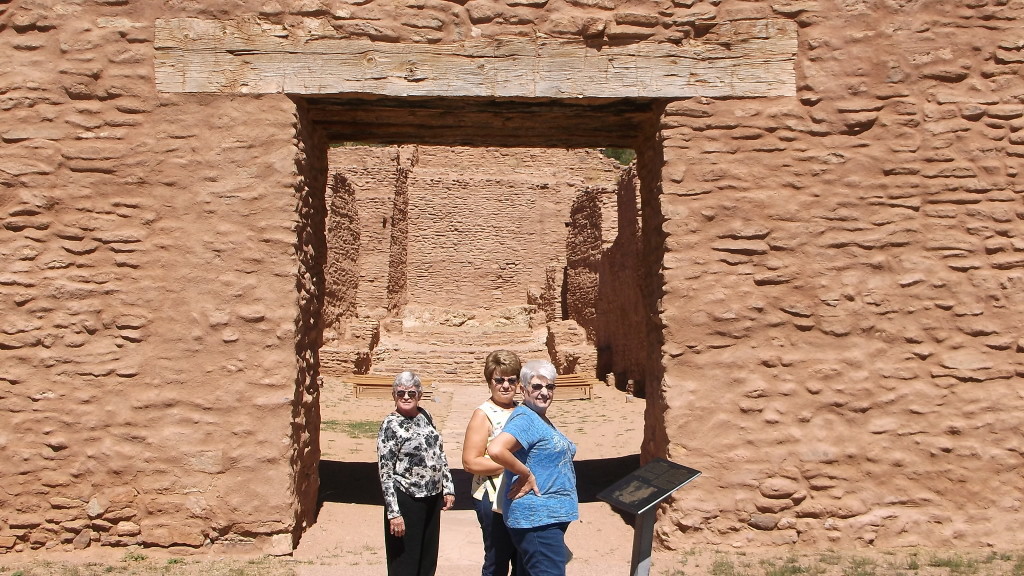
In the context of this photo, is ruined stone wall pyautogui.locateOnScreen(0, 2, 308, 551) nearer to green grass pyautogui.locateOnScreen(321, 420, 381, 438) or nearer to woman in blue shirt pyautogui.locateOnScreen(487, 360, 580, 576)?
woman in blue shirt pyautogui.locateOnScreen(487, 360, 580, 576)

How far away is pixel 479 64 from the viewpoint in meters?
5.55

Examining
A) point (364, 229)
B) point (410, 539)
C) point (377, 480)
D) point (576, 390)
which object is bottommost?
point (576, 390)

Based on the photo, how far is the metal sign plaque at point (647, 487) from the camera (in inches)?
136

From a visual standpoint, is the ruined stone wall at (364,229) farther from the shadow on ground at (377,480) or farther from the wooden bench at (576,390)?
the shadow on ground at (377,480)

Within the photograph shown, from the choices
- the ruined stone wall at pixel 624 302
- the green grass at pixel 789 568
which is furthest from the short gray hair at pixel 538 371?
the ruined stone wall at pixel 624 302

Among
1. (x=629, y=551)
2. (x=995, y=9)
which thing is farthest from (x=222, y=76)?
(x=995, y=9)

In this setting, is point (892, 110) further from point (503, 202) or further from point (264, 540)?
point (503, 202)

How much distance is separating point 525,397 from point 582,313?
16.8 meters

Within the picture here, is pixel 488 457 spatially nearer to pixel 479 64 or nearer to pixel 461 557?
pixel 461 557

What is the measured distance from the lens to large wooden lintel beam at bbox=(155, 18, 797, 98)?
5492mm

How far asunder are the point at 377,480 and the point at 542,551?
4.65 metres

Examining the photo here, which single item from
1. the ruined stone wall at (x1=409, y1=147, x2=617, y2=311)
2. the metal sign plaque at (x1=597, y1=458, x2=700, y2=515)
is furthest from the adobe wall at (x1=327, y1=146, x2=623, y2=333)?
the metal sign plaque at (x1=597, y1=458, x2=700, y2=515)

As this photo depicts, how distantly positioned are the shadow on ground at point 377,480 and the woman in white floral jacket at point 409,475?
8.72 ft

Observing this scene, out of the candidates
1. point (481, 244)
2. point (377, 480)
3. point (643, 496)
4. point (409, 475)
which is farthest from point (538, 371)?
point (481, 244)
